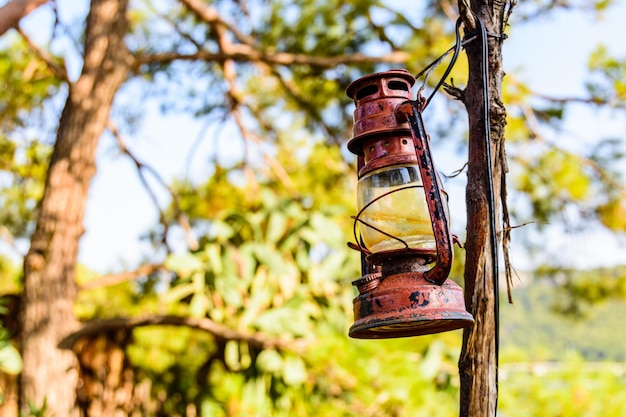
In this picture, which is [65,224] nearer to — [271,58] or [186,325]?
[186,325]

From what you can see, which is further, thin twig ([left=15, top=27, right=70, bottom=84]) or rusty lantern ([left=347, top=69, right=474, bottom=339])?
thin twig ([left=15, top=27, right=70, bottom=84])

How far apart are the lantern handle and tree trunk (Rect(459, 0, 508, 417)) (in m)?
0.10

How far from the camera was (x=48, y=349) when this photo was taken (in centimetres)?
276

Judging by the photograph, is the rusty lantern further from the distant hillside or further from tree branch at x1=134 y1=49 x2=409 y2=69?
→ the distant hillside

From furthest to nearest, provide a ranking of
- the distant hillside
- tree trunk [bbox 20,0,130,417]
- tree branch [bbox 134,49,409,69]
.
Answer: the distant hillside < tree branch [bbox 134,49,409,69] < tree trunk [bbox 20,0,130,417]

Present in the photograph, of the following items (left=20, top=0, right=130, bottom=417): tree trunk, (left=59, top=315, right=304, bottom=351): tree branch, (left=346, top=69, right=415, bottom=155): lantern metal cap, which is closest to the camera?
(left=346, top=69, right=415, bottom=155): lantern metal cap

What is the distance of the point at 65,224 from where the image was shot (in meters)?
2.88

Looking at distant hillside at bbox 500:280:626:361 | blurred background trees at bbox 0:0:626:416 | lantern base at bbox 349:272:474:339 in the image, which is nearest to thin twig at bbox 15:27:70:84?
blurred background trees at bbox 0:0:626:416

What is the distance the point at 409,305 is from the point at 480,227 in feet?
0.58

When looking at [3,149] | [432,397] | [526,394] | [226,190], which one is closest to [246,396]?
[432,397]

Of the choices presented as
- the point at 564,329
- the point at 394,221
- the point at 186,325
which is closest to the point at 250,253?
the point at 186,325

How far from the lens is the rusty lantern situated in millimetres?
995

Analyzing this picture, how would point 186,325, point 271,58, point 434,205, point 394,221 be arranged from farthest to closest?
point 271,58
point 186,325
point 394,221
point 434,205

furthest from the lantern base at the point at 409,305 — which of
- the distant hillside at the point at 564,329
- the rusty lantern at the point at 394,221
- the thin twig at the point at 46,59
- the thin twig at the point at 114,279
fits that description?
the distant hillside at the point at 564,329
